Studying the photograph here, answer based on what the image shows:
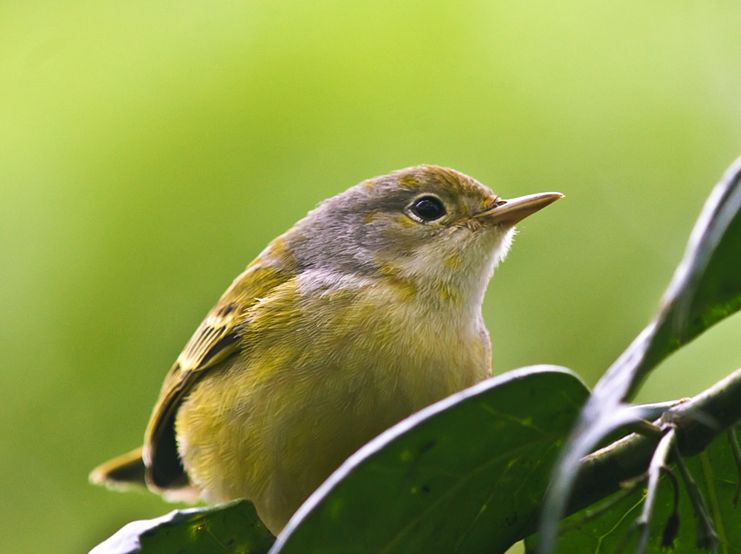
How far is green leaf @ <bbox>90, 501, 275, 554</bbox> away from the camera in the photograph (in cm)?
195

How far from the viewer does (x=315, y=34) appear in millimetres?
5742

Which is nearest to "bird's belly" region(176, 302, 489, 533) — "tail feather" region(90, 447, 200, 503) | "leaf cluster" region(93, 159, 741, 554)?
"leaf cluster" region(93, 159, 741, 554)

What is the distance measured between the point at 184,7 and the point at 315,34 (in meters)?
0.94

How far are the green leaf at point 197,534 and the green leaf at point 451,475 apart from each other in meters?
0.38

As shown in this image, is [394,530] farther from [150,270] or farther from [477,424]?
[150,270]

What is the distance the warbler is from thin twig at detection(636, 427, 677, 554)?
1.43 meters

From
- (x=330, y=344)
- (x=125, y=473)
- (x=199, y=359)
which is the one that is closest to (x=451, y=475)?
(x=330, y=344)

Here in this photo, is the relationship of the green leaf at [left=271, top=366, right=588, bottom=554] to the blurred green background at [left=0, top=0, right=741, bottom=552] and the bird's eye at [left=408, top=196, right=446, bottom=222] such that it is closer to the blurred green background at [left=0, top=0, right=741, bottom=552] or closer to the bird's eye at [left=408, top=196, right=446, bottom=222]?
the bird's eye at [left=408, top=196, right=446, bottom=222]

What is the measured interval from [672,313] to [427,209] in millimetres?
2711

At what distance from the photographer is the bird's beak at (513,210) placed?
3.80 metres

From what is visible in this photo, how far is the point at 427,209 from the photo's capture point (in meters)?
4.11

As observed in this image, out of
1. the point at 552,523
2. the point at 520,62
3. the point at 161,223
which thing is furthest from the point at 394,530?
the point at 520,62

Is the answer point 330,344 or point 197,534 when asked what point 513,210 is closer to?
point 330,344

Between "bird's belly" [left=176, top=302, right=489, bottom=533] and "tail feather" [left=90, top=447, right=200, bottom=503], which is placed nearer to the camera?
"bird's belly" [left=176, top=302, right=489, bottom=533]
